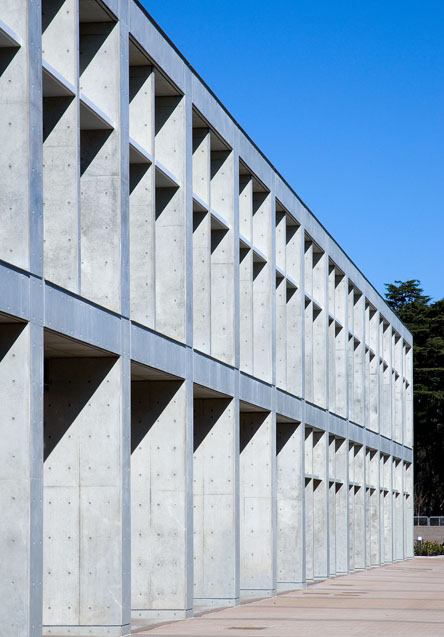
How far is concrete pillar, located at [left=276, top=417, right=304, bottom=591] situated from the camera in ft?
103

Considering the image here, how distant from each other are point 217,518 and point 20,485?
10.8 meters

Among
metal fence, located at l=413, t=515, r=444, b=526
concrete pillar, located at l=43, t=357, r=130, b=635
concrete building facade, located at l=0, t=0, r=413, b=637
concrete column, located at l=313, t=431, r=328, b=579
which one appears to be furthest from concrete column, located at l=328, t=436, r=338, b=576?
metal fence, located at l=413, t=515, r=444, b=526

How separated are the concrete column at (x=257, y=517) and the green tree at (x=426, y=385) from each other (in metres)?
62.2

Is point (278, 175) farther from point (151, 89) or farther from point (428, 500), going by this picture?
point (428, 500)

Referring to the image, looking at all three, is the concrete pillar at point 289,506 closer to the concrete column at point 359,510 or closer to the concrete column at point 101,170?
the concrete column at point 359,510

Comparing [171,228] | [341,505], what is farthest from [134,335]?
[341,505]

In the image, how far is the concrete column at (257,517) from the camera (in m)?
27.7

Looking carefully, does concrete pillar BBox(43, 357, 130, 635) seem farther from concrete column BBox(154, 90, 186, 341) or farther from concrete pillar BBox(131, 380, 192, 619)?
concrete column BBox(154, 90, 186, 341)

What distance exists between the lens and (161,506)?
20734mm

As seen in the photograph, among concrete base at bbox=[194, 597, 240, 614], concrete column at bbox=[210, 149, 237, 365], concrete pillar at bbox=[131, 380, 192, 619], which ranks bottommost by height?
concrete base at bbox=[194, 597, 240, 614]

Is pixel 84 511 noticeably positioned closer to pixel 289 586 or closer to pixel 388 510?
pixel 289 586

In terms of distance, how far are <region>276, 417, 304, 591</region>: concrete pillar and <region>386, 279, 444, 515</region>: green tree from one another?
57.9 metres

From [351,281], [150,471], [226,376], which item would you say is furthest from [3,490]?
[351,281]

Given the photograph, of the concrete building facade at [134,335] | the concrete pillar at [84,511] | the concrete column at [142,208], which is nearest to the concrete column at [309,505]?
the concrete building facade at [134,335]
